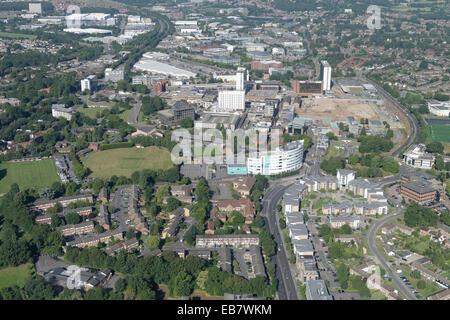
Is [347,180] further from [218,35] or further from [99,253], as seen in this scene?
[218,35]

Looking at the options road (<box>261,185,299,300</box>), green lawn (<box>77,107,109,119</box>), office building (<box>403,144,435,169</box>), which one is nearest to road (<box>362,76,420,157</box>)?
office building (<box>403,144,435,169</box>)

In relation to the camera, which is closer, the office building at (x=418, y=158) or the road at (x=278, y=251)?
the road at (x=278, y=251)

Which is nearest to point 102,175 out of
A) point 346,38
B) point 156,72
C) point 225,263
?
point 225,263

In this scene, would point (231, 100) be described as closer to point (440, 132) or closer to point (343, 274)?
point (440, 132)

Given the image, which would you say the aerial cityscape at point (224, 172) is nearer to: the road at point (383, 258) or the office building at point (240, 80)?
the road at point (383, 258)

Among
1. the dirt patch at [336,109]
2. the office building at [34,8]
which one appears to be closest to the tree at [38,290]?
the dirt patch at [336,109]

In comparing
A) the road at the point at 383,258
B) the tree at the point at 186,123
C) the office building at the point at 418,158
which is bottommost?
the road at the point at 383,258

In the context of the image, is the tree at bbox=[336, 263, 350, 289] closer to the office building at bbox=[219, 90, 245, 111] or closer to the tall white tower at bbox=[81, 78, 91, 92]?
the office building at bbox=[219, 90, 245, 111]

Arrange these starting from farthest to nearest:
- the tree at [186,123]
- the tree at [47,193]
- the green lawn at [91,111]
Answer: the green lawn at [91,111] < the tree at [186,123] < the tree at [47,193]
